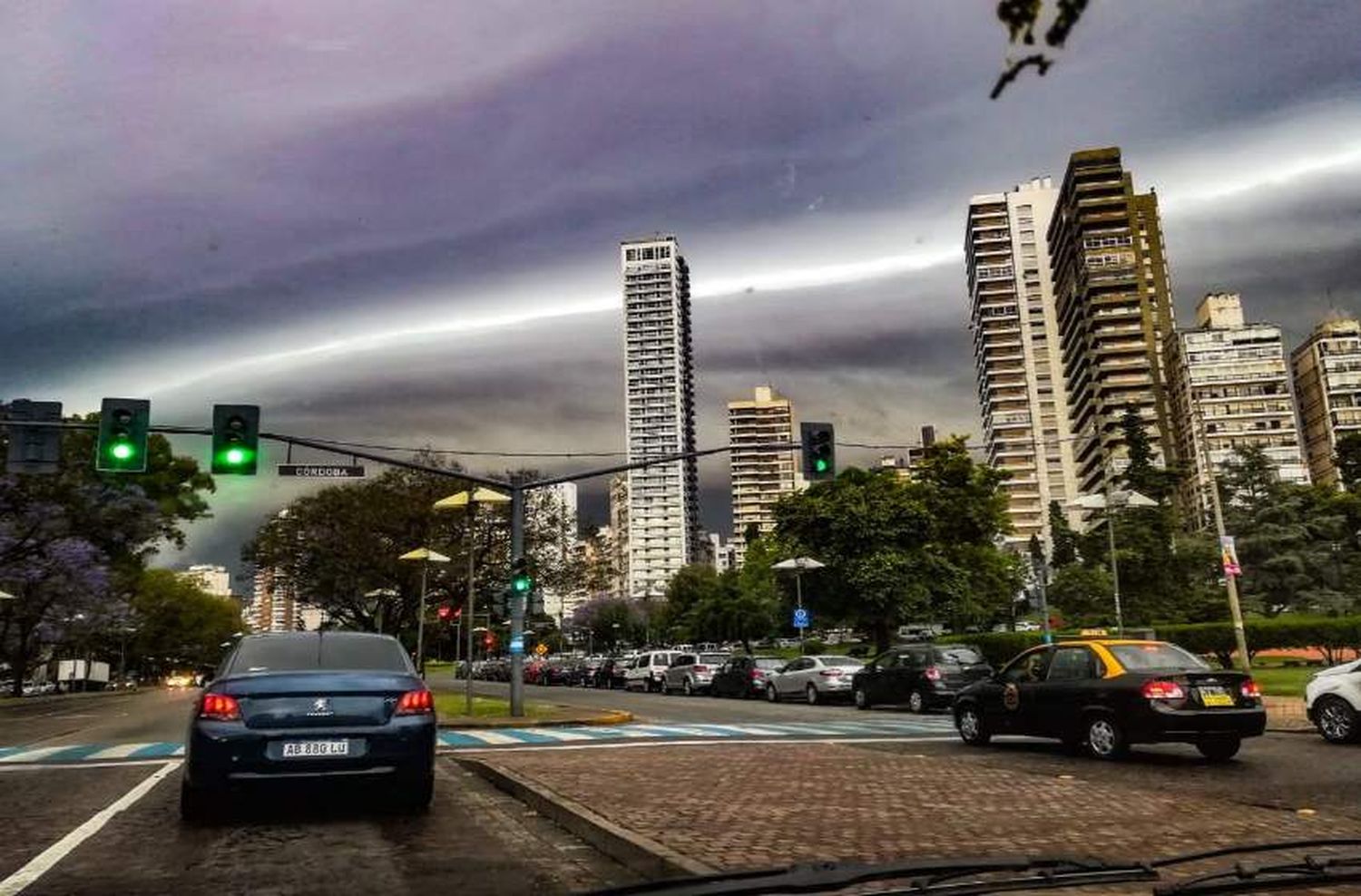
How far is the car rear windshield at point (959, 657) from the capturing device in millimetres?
22484

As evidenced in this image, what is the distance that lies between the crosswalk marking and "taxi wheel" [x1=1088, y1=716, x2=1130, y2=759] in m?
3.99

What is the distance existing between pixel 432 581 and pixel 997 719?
34849mm

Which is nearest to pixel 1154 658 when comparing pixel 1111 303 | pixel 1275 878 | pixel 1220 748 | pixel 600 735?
pixel 1220 748

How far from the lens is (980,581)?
53000 millimetres

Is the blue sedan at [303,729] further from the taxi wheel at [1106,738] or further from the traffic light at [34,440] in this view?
the traffic light at [34,440]

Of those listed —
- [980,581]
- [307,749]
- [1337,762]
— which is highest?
[980,581]

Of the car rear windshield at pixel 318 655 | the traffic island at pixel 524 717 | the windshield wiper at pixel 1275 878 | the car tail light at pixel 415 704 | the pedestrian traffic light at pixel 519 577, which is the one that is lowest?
the traffic island at pixel 524 717

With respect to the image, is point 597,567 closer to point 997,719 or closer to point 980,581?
point 980,581

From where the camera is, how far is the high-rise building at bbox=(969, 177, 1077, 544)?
142875 millimetres

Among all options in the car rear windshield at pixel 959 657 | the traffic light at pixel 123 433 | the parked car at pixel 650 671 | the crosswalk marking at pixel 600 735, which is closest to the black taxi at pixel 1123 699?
Result: the crosswalk marking at pixel 600 735

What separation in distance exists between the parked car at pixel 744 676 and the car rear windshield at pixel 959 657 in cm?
846

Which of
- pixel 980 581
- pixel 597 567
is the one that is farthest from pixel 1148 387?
pixel 597 567

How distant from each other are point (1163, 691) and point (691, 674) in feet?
82.5

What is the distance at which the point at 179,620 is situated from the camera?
102m
